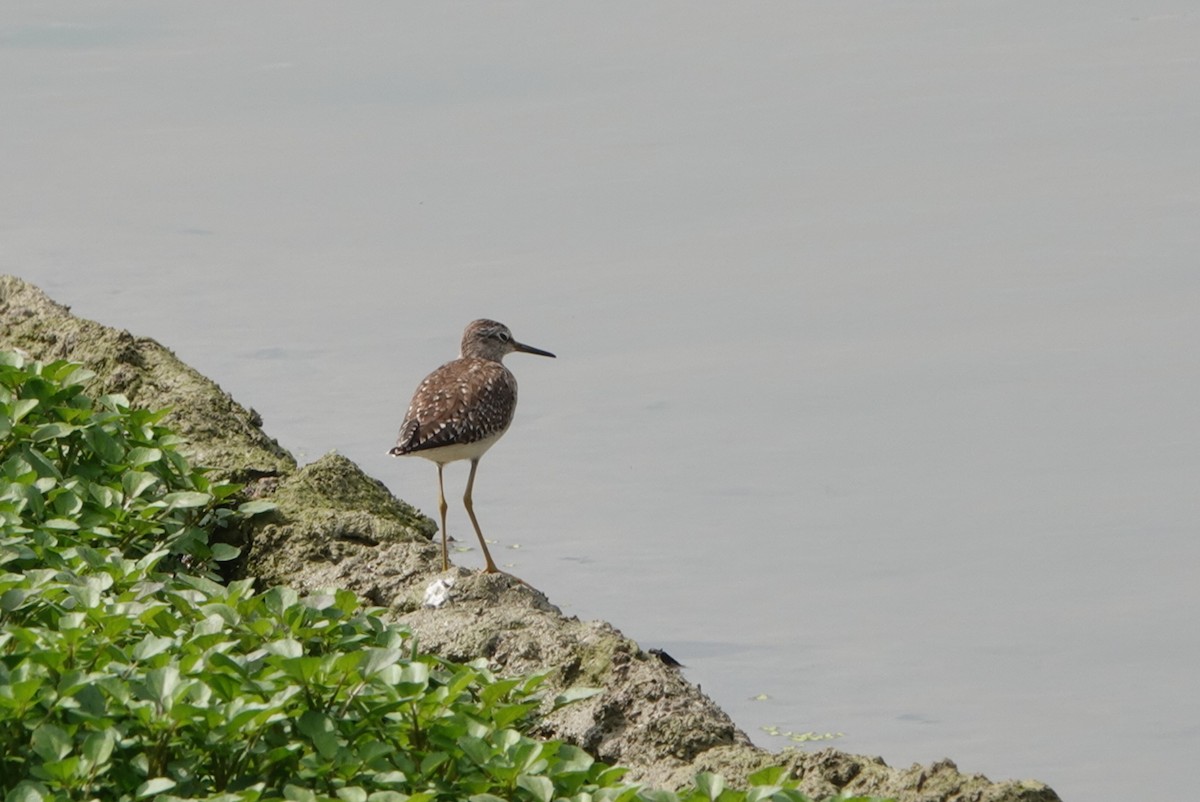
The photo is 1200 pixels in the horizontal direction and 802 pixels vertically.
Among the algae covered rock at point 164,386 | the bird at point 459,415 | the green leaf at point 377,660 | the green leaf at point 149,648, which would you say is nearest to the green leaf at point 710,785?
the green leaf at point 377,660

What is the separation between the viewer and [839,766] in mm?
5324

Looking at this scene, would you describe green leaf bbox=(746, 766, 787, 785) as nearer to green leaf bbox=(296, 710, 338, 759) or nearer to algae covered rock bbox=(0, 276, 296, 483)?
green leaf bbox=(296, 710, 338, 759)

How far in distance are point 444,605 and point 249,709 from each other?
1.96 m

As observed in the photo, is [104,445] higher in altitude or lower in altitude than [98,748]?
higher

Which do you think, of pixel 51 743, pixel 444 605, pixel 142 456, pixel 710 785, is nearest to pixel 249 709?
pixel 51 743

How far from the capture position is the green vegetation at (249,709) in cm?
447

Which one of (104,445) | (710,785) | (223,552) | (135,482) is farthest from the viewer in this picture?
(104,445)

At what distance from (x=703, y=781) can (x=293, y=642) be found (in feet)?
3.71

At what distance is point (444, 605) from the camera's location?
635 cm

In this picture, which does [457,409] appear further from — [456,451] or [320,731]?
[320,731]

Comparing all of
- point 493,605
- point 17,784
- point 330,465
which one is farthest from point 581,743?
point 330,465

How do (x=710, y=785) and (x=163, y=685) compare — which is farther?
(x=710, y=785)

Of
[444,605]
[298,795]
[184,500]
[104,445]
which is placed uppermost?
[104,445]

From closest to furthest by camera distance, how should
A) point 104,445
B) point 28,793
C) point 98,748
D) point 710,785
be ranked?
1. point 28,793
2. point 98,748
3. point 710,785
4. point 104,445
